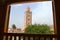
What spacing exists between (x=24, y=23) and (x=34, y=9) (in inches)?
15.2

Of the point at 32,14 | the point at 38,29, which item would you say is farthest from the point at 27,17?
the point at 38,29

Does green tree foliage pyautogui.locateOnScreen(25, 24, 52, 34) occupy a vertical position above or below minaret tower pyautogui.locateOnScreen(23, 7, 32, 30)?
below

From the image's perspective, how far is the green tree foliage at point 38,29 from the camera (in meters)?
2.57

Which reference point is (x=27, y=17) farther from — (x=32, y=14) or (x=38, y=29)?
(x=38, y=29)

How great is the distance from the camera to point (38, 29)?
2.62 metres

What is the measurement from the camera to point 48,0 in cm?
263

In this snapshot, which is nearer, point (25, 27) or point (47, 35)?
point (47, 35)

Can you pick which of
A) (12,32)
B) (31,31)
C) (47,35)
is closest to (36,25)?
(31,31)

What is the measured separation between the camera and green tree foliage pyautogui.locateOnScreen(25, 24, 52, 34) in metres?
2.57

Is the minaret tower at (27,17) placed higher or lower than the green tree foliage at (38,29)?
higher

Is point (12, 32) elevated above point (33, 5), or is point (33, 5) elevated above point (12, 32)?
point (33, 5)

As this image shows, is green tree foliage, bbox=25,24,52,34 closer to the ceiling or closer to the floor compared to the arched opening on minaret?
closer to the floor

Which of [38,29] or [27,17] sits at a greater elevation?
[27,17]

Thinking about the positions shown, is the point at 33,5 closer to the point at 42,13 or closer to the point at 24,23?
→ the point at 42,13
